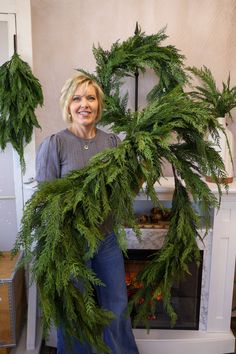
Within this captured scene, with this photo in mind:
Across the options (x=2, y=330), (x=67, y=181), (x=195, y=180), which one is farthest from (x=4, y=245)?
(x=195, y=180)

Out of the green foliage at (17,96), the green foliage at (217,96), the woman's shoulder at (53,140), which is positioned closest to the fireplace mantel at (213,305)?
the green foliage at (217,96)

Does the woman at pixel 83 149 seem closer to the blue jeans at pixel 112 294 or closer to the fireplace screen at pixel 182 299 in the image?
the blue jeans at pixel 112 294

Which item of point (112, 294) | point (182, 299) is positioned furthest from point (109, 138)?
point (182, 299)

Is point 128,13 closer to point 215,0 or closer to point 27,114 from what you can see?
point 215,0

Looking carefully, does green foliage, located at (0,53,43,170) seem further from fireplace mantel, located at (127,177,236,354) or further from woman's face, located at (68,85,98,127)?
fireplace mantel, located at (127,177,236,354)

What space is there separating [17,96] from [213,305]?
66.3 inches

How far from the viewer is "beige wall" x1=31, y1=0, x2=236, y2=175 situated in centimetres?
196

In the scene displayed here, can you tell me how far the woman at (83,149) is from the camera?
4.59 feet

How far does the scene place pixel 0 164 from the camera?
6.47 ft

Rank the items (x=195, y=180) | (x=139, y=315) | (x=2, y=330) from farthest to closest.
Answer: (x=2, y=330) → (x=139, y=315) → (x=195, y=180)

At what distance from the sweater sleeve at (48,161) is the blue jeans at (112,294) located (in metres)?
0.41

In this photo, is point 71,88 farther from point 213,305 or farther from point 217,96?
point 213,305

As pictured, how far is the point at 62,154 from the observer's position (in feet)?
4.67

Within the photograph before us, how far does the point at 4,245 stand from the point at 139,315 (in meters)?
1.11
